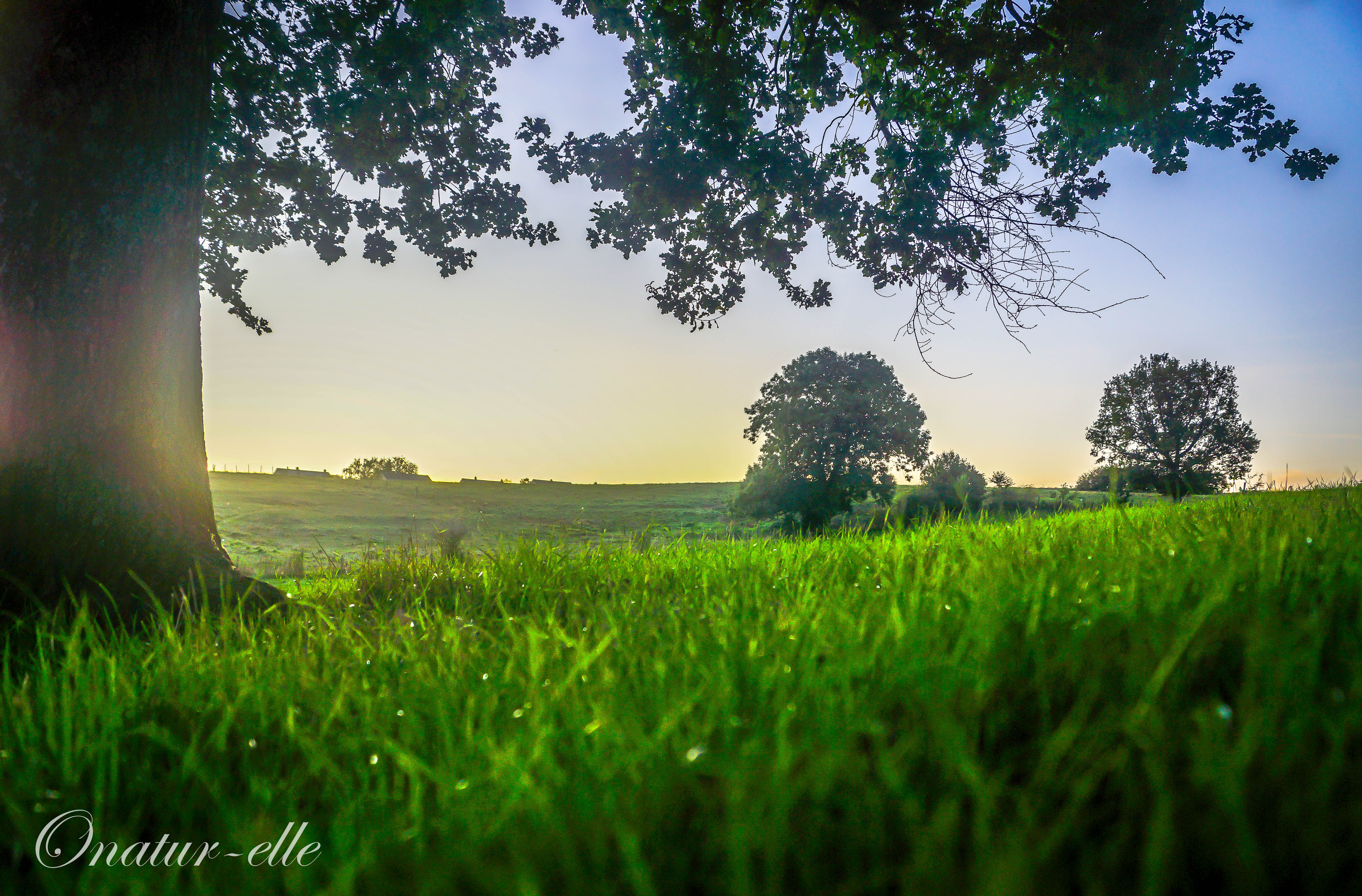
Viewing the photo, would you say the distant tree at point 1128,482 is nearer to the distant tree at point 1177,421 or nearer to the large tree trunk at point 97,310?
the large tree trunk at point 97,310

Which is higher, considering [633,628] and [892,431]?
[892,431]

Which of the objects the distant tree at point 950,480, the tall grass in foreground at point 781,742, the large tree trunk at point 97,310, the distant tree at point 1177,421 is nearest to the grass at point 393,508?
the large tree trunk at point 97,310

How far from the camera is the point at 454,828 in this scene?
1339 millimetres

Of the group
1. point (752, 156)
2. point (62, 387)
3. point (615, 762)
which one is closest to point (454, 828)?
point (615, 762)

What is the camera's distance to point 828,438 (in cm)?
2586

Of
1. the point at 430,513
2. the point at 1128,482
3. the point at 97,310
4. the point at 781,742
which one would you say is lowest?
the point at 430,513

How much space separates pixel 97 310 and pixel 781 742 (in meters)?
5.86

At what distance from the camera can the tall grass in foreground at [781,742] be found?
1.07 m

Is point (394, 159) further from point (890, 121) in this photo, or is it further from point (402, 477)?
point (402, 477)

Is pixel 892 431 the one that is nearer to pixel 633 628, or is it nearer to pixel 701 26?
pixel 701 26

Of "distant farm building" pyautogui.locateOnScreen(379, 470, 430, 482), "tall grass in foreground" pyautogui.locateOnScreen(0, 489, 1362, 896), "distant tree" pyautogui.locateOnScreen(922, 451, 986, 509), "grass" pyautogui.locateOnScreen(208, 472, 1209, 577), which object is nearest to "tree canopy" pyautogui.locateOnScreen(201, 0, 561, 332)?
"grass" pyautogui.locateOnScreen(208, 472, 1209, 577)

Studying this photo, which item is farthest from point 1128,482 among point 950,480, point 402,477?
point 402,477

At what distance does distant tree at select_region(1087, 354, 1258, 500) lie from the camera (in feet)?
116

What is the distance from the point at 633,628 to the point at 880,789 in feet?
5.20
